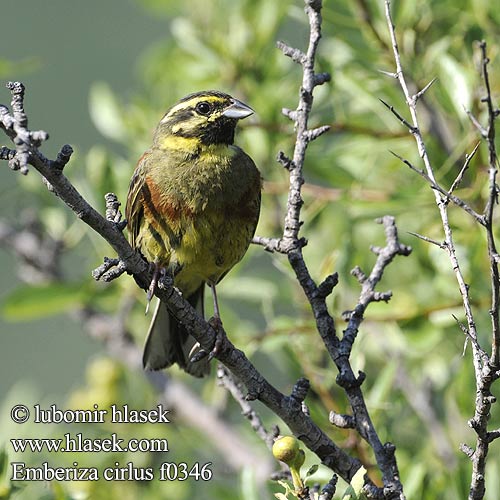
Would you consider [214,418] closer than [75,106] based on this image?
Yes

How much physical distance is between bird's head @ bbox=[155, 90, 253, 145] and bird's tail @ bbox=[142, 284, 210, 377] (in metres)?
0.79

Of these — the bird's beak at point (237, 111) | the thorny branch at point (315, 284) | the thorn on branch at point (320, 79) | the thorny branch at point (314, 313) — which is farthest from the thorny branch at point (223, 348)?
the bird's beak at point (237, 111)

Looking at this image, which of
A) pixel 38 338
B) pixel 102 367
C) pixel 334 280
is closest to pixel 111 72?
pixel 38 338

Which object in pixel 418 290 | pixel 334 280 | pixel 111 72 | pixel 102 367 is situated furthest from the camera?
pixel 111 72

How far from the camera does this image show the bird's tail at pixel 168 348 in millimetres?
4005

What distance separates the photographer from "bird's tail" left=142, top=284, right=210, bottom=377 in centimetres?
401

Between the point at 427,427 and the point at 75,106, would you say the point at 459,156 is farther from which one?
the point at 75,106

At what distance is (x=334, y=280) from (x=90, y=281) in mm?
2105

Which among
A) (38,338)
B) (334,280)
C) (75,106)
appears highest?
(75,106)

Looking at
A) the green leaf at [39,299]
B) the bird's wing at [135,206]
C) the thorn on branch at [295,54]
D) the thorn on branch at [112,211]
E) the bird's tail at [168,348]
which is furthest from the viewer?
the green leaf at [39,299]

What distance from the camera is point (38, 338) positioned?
1405cm

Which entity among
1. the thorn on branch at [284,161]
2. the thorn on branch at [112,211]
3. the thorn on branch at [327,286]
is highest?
the thorn on branch at [284,161]

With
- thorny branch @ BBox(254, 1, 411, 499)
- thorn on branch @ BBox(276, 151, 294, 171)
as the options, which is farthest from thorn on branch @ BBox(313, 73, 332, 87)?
thorn on branch @ BBox(276, 151, 294, 171)

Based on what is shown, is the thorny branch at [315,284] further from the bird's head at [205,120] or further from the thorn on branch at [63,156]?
the bird's head at [205,120]
